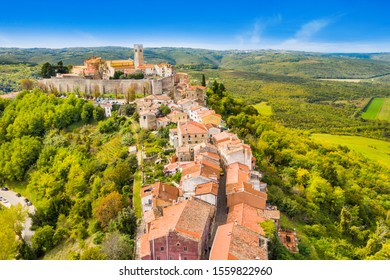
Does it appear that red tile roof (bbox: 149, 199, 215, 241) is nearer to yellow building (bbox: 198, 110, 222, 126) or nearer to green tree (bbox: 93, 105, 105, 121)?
yellow building (bbox: 198, 110, 222, 126)

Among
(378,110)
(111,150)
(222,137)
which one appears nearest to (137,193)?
(222,137)

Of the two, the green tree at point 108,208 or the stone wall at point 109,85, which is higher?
the stone wall at point 109,85

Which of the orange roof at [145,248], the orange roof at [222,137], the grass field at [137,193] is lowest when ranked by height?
the grass field at [137,193]

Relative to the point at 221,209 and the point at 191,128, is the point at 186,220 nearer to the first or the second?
the point at 221,209

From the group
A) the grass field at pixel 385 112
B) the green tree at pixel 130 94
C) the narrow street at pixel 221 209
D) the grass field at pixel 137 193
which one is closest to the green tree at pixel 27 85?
the green tree at pixel 130 94

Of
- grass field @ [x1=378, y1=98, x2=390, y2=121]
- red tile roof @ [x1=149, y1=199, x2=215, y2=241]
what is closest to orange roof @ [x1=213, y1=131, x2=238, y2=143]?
red tile roof @ [x1=149, y1=199, x2=215, y2=241]

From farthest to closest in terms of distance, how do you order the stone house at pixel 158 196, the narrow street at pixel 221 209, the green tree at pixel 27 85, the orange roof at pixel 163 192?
1. the green tree at pixel 27 85
2. the orange roof at pixel 163 192
3. the stone house at pixel 158 196
4. the narrow street at pixel 221 209

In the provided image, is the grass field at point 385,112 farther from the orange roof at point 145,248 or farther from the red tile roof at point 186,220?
the orange roof at point 145,248
